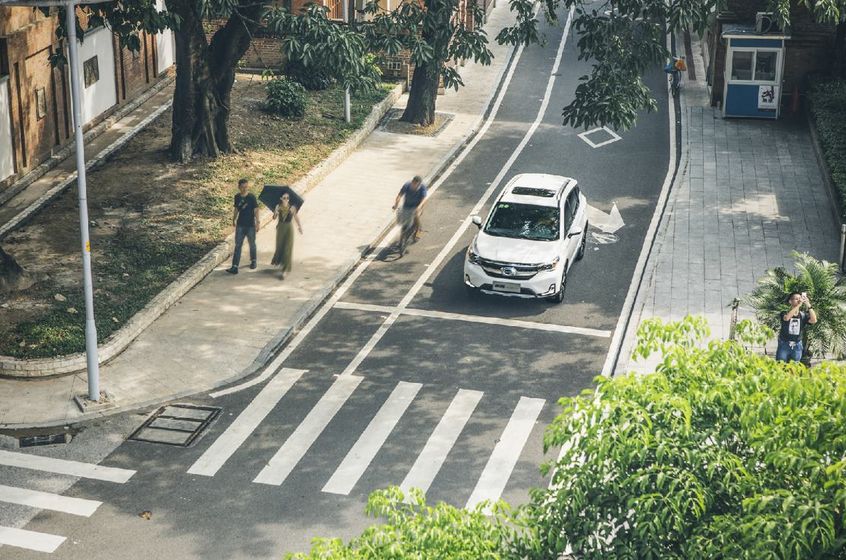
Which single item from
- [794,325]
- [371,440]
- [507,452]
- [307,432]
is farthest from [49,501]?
[794,325]

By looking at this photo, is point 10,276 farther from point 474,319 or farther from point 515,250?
point 515,250

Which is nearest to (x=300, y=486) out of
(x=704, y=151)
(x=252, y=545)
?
(x=252, y=545)

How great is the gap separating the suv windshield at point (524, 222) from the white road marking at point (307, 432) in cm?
496

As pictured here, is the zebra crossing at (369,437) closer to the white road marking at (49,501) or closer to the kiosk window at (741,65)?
the white road marking at (49,501)

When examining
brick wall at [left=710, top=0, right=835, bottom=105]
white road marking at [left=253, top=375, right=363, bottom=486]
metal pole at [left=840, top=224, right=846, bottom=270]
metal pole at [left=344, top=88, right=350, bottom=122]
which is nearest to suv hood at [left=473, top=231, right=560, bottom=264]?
white road marking at [left=253, top=375, right=363, bottom=486]

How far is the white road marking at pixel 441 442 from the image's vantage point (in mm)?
15711

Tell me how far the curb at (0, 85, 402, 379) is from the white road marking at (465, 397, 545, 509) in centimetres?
466

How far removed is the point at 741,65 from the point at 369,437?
2111cm

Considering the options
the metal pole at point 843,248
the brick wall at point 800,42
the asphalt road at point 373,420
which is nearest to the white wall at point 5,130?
the asphalt road at point 373,420

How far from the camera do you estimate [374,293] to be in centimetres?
2230

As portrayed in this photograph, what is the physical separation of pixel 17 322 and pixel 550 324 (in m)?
9.42

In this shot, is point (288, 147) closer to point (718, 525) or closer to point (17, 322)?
point (17, 322)

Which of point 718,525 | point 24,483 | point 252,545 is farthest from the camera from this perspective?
→ point 24,483

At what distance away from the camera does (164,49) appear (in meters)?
35.5
